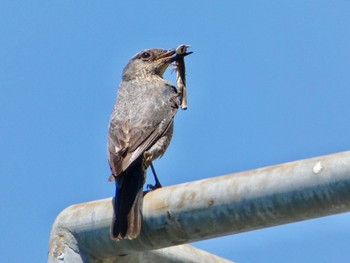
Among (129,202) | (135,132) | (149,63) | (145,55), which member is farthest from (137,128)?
(145,55)

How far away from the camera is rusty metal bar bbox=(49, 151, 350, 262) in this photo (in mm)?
3559

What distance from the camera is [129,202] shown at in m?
5.40

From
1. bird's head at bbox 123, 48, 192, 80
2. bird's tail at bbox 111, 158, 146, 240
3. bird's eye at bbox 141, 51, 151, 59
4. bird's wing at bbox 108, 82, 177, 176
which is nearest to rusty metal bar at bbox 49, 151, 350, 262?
bird's tail at bbox 111, 158, 146, 240

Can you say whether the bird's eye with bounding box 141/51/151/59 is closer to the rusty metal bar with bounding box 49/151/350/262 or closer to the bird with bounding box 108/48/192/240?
the bird with bounding box 108/48/192/240

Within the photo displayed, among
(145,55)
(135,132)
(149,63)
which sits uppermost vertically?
(145,55)

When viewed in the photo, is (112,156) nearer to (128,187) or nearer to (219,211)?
(128,187)

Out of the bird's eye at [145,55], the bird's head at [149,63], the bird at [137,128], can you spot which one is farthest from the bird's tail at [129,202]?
the bird's eye at [145,55]

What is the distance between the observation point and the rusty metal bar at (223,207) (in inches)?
140

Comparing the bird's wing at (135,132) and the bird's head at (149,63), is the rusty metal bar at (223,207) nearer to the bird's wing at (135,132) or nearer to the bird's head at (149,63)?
the bird's wing at (135,132)

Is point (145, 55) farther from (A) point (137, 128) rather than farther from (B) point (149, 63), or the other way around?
(A) point (137, 128)

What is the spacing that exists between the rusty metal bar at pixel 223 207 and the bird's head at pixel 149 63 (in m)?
5.08

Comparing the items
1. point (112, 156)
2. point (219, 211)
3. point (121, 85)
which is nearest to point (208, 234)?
point (219, 211)

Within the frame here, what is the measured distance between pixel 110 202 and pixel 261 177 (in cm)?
101

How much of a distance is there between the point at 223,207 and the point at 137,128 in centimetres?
341
